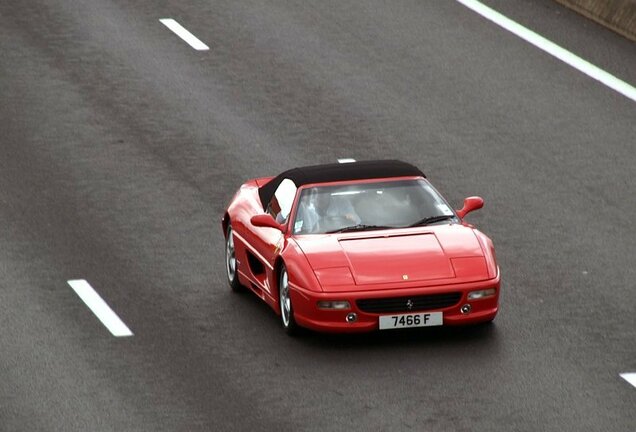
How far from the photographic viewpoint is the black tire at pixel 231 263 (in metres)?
17.1

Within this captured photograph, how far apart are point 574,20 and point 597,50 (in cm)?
148

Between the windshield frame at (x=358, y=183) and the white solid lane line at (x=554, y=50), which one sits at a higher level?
the windshield frame at (x=358, y=183)

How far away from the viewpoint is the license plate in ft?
48.3

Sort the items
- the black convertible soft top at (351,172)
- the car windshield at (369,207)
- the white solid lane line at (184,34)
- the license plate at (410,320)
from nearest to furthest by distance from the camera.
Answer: the license plate at (410,320) < the car windshield at (369,207) < the black convertible soft top at (351,172) < the white solid lane line at (184,34)

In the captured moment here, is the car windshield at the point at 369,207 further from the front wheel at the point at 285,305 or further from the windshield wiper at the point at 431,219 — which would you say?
the front wheel at the point at 285,305

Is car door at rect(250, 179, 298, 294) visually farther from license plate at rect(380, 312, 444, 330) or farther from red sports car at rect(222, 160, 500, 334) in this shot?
license plate at rect(380, 312, 444, 330)

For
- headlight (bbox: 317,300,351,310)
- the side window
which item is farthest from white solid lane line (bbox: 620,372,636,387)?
the side window

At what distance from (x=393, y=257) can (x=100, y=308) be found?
3057mm

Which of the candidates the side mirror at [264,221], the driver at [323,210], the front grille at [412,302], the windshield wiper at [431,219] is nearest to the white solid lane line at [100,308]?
the side mirror at [264,221]

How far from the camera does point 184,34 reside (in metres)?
27.4

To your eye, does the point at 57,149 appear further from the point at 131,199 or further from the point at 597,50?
the point at 597,50

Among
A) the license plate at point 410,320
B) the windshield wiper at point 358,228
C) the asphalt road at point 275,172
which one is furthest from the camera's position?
the windshield wiper at point 358,228

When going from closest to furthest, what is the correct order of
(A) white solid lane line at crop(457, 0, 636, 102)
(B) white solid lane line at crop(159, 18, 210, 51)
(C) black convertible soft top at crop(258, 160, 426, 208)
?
1. (C) black convertible soft top at crop(258, 160, 426, 208)
2. (A) white solid lane line at crop(457, 0, 636, 102)
3. (B) white solid lane line at crop(159, 18, 210, 51)

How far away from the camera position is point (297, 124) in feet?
76.3
